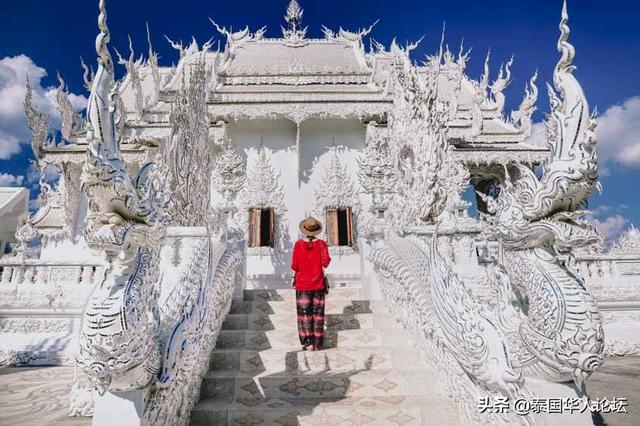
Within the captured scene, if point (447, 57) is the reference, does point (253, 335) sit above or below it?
below

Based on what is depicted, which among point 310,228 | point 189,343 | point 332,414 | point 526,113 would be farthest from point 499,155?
point 189,343

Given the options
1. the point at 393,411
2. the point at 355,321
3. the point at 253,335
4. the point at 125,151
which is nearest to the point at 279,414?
the point at 393,411

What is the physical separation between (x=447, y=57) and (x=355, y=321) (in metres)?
10.1

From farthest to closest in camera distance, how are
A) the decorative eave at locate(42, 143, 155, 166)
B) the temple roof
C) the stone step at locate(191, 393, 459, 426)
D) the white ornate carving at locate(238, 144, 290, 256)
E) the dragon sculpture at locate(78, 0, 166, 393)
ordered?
the temple roof < the decorative eave at locate(42, 143, 155, 166) < the white ornate carving at locate(238, 144, 290, 256) < the stone step at locate(191, 393, 459, 426) < the dragon sculpture at locate(78, 0, 166, 393)

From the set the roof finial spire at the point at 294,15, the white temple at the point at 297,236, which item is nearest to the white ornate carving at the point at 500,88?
the white temple at the point at 297,236

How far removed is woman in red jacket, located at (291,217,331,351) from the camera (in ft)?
11.6

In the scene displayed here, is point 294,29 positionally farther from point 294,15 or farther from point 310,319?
point 310,319

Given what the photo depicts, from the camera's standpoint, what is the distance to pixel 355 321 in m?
4.02

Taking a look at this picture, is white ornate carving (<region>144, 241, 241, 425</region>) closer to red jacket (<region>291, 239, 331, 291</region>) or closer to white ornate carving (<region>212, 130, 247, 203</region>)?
red jacket (<region>291, 239, 331, 291</region>)

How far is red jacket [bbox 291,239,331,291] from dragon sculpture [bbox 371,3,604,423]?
1.24 metres

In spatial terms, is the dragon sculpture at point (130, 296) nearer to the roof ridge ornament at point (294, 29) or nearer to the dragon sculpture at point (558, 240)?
the dragon sculpture at point (558, 240)

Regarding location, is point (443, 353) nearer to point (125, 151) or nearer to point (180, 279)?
point (180, 279)

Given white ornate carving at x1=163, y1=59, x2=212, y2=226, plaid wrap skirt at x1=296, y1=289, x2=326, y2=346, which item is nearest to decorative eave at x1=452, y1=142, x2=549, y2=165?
white ornate carving at x1=163, y1=59, x2=212, y2=226

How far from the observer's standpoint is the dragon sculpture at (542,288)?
83.0 inches
